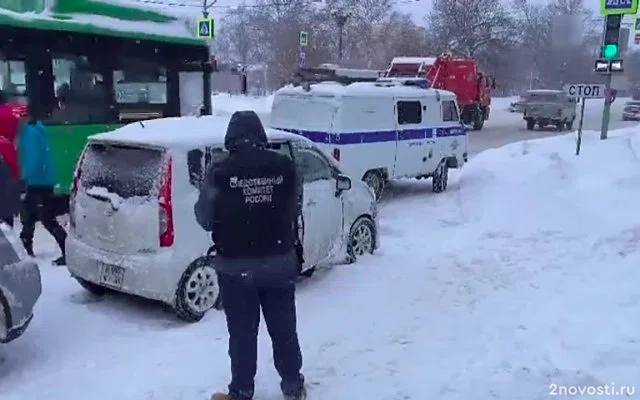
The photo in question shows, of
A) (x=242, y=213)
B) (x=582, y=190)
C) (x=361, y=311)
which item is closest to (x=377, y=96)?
(x=582, y=190)

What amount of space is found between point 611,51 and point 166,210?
11439 mm

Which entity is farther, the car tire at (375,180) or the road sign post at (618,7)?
the road sign post at (618,7)

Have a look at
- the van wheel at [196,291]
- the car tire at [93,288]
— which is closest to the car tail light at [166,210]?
the van wheel at [196,291]

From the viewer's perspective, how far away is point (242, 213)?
4.43 metres

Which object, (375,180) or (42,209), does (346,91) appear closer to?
(375,180)

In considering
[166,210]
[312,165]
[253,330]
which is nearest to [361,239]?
[312,165]

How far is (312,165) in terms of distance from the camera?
7.71m

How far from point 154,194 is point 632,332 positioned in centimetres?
390

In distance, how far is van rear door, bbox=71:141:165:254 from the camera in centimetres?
621

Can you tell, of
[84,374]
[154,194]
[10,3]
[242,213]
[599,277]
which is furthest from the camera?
[10,3]

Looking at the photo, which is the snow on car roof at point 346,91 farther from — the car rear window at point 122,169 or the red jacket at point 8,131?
the car rear window at point 122,169

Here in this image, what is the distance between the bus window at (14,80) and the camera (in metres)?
9.81

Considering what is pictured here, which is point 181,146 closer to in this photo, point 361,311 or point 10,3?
point 361,311

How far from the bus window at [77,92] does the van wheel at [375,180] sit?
4667 mm
